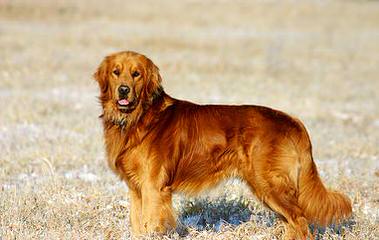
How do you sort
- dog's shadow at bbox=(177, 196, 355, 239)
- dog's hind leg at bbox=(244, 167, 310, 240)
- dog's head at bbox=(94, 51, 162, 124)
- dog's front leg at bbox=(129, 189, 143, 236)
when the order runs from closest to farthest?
dog's hind leg at bbox=(244, 167, 310, 240) → dog's head at bbox=(94, 51, 162, 124) → dog's front leg at bbox=(129, 189, 143, 236) → dog's shadow at bbox=(177, 196, 355, 239)

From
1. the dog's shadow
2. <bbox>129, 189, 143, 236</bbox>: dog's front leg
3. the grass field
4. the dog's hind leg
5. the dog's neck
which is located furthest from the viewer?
the grass field

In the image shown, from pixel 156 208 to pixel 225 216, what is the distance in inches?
60.7

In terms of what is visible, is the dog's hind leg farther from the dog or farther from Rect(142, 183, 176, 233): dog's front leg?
Rect(142, 183, 176, 233): dog's front leg

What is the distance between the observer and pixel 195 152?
5.53 meters

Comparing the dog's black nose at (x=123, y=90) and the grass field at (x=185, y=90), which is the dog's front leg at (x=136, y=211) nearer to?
the grass field at (x=185, y=90)

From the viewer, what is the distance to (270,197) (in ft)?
17.8

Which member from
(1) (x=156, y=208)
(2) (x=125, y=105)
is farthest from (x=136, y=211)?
(2) (x=125, y=105)

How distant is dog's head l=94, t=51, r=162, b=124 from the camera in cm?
551

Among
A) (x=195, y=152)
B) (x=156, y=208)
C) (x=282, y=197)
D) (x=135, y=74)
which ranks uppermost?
(x=135, y=74)

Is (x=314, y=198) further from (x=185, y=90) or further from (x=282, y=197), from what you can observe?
(x=185, y=90)

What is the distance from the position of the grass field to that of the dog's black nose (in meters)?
1.40

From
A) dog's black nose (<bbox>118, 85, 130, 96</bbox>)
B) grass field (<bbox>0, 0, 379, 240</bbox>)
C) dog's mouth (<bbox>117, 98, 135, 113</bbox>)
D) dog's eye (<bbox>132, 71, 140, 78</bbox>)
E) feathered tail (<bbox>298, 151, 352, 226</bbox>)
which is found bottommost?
grass field (<bbox>0, 0, 379, 240</bbox>)

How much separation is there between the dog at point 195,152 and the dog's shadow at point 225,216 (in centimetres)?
55

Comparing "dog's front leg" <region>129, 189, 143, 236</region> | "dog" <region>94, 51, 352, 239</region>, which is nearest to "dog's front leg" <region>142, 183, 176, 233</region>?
"dog" <region>94, 51, 352, 239</region>
